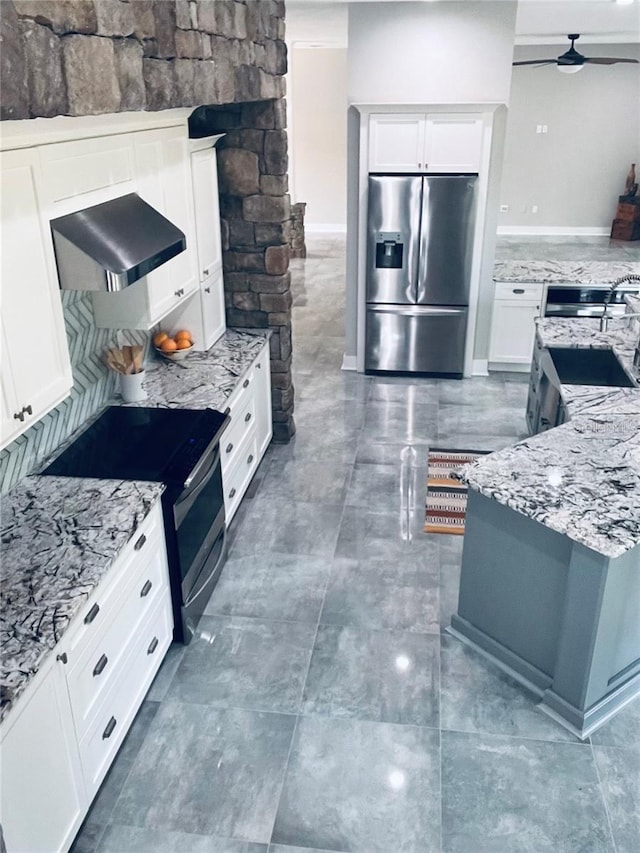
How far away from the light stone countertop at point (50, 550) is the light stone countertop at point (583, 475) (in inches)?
56.5

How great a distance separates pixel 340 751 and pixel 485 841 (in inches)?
24.3

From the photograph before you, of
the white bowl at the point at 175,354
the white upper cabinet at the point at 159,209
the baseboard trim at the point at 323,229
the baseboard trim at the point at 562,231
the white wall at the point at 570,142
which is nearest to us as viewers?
the white upper cabinet at the point at 159,209

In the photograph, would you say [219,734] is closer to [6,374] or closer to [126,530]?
[126,530]

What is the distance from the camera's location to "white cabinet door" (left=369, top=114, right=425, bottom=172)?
564 centimetres

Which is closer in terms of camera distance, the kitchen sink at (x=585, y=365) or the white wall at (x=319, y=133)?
the kitchen sink at (x=585, y=365)

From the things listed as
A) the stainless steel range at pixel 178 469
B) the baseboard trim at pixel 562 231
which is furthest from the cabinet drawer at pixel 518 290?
the baseboard trim at pixel 562 231

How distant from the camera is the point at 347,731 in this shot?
2.88 meters

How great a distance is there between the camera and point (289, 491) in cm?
464

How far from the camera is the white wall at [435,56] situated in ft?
17.7

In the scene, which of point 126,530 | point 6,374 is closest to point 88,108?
point 6,374

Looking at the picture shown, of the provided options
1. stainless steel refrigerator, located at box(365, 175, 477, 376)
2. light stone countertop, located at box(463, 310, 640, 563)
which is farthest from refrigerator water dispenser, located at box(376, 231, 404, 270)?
light stone countertop, located at box(463, 310, 640, 563)

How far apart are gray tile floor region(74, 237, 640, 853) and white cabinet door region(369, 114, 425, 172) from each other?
2.90 metres

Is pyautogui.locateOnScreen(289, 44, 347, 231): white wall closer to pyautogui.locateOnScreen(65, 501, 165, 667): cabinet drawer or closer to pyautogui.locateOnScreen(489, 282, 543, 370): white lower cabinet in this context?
pyautogui.locateOnScreen(489, 282, 543, 370): white lower cabinet

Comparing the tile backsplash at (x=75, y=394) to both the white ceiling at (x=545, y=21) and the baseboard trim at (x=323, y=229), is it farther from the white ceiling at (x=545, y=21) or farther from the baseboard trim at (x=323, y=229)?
the baseboard trim at (x=323, y=229)
